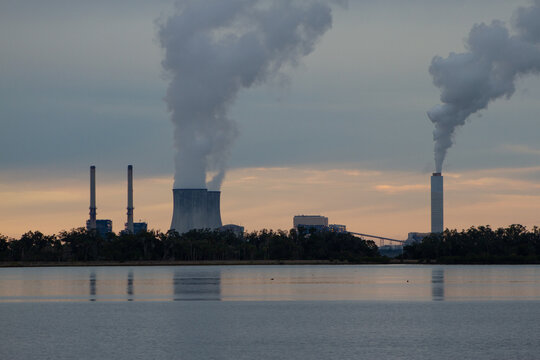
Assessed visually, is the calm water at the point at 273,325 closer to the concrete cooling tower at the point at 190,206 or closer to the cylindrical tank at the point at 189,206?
the cylindrical tank at the point at 189,206

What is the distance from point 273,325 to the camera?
63500 millimetres

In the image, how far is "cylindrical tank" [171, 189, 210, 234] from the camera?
19262cm

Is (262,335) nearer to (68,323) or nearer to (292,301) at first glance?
(68,323)

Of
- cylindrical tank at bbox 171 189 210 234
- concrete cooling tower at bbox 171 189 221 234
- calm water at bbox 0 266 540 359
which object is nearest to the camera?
calm water at bbox 0 266 540 359

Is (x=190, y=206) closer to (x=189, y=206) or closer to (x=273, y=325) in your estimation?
(x=189, y=206)

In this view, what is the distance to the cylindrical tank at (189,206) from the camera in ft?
632

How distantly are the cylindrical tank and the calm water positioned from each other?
9025 centimetres

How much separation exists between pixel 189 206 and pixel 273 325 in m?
134

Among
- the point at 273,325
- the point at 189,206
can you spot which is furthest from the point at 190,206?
the point at 273,325

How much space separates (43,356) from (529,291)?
68.1m

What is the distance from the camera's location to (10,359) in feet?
157

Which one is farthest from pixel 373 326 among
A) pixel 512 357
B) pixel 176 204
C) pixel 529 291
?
pixel 176 204

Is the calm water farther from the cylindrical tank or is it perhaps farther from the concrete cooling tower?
the concrete cooling tower

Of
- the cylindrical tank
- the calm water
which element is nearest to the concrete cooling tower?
the cylindrical tank
